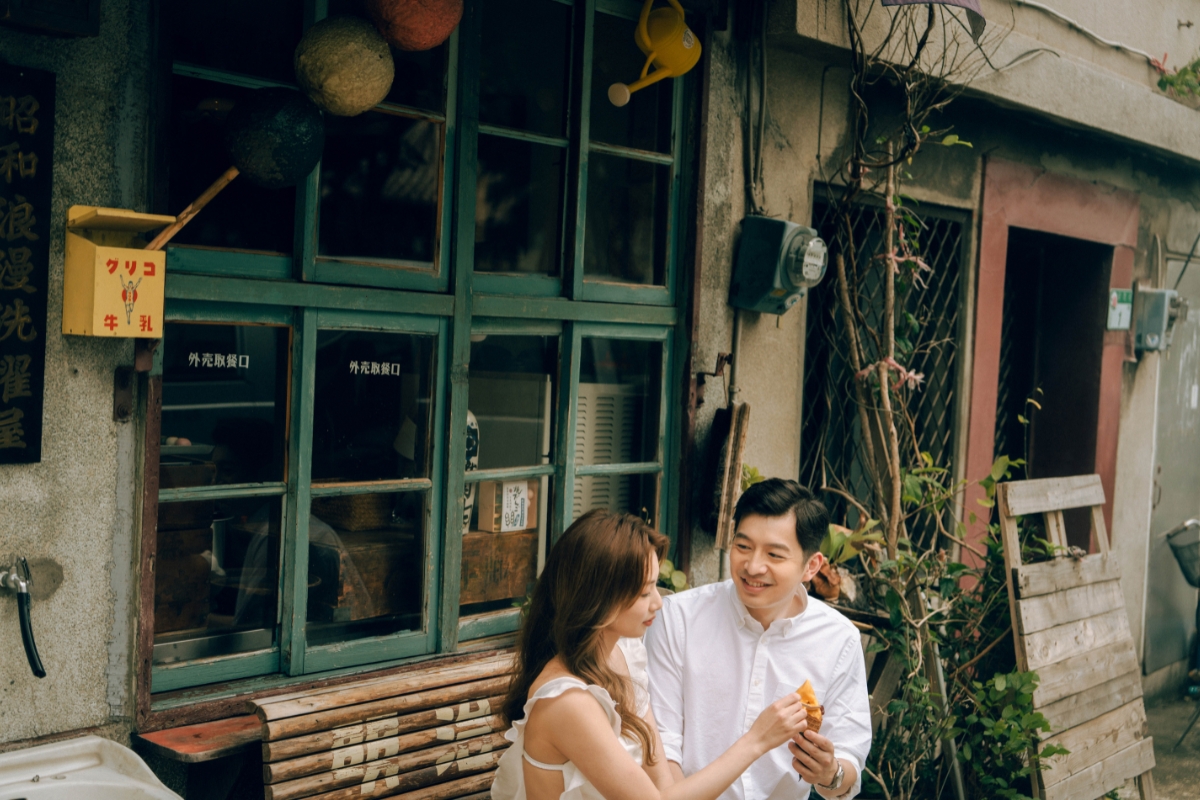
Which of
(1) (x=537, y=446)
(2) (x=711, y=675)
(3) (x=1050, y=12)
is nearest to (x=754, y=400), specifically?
(1) (x=537, y=446)

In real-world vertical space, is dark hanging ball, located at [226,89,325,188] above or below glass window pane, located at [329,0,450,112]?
below

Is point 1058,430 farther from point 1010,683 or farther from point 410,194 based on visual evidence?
point 410,194

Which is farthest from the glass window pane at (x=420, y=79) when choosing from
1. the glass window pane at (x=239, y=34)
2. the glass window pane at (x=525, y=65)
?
the glass window pane at (x=239, y=34)

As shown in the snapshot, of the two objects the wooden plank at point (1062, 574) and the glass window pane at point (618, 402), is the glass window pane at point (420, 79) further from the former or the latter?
the wooden plank at point (1062, 574)

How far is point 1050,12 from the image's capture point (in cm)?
587

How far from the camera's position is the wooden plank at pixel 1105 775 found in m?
4.36

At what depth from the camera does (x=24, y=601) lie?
252cm

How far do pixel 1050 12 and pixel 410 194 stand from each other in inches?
164

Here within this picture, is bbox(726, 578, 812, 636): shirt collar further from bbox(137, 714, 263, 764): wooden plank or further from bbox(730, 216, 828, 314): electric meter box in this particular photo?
bbox(730, 216, 828, 314): electric meter box

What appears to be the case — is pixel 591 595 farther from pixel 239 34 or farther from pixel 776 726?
pixel 239 34

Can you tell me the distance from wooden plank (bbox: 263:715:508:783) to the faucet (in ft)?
2.05

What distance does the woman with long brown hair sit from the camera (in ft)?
7.57

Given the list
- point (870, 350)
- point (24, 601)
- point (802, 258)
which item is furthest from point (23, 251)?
point (870, 350)

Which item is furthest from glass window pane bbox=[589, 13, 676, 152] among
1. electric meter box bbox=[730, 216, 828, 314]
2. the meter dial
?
the meter dial
